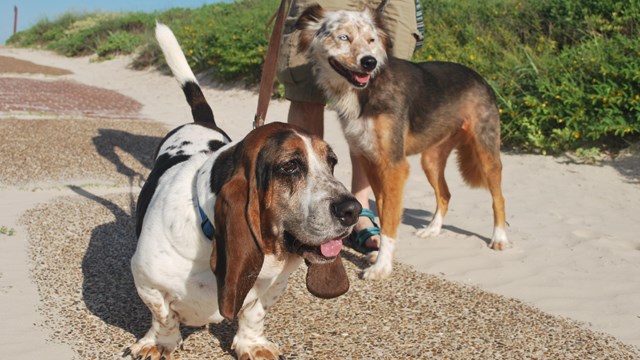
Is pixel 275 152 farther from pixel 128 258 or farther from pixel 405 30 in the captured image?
pixel 405 30

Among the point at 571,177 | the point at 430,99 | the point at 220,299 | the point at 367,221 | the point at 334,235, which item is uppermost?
the point at 334,235

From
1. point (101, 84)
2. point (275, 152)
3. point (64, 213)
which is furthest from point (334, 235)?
point (101, 84)

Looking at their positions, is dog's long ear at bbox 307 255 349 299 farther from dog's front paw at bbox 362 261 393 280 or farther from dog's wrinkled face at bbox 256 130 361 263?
dog's front paw at bbox 362 261 393 280

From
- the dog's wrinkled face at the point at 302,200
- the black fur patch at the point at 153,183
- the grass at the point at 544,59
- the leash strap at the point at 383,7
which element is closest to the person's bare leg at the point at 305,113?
the leash strap at the point at 383,7

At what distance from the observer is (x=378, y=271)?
4.29 metres

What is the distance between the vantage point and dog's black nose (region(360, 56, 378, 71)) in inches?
171

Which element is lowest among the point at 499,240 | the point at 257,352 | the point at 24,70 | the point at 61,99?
the point at 24,70

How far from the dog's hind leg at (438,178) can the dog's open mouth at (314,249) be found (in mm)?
2973

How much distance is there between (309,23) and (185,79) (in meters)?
1.03

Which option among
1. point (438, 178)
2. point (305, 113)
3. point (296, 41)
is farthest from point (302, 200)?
point (438, 178)

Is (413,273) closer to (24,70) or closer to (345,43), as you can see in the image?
(345,43)

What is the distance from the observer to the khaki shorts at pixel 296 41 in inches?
197

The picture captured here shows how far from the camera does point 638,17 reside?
28.3 feet

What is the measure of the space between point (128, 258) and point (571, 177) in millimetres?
4937
